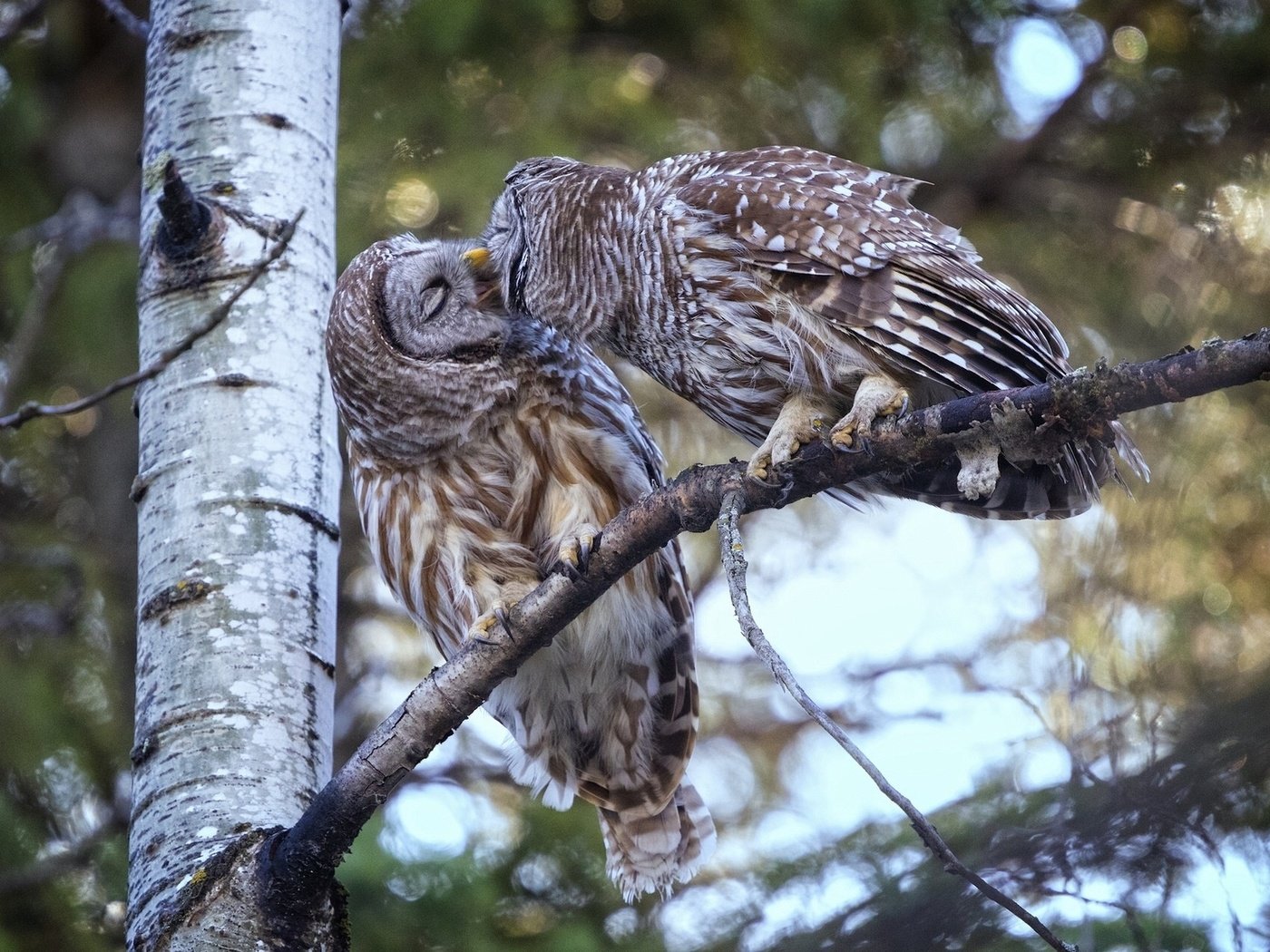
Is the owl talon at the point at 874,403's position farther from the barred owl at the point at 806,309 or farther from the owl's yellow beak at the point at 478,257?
the owl's yellow beak at the point at 478,257

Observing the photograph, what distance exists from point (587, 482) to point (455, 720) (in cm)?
102

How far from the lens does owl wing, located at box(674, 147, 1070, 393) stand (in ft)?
9.14

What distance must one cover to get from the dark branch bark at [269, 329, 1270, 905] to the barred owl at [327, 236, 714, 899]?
0.51 meters

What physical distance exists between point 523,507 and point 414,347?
0.52 metres

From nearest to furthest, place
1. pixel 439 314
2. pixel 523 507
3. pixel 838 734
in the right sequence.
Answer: pixel 838 734 → pixel 523 507 → pixel 439 314

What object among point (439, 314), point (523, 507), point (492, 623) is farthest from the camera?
point (439, 314)

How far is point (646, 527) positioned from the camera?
8.34 ft

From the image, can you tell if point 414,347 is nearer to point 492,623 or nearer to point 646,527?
point 492,623

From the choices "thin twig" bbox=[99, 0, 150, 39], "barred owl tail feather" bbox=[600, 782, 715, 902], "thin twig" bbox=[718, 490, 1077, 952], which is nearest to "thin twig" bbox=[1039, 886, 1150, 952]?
"thin twig" bbox=[718, 490, 1077, 952]

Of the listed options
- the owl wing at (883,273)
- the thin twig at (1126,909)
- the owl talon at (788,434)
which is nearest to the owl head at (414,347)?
the owl wing at (883,273)

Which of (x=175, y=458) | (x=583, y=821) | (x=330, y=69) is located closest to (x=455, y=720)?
(x=175, y=458)

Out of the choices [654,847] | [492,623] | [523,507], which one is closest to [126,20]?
[523,507]

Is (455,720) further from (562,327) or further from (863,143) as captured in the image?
(863,143)

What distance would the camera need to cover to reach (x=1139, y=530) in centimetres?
330
